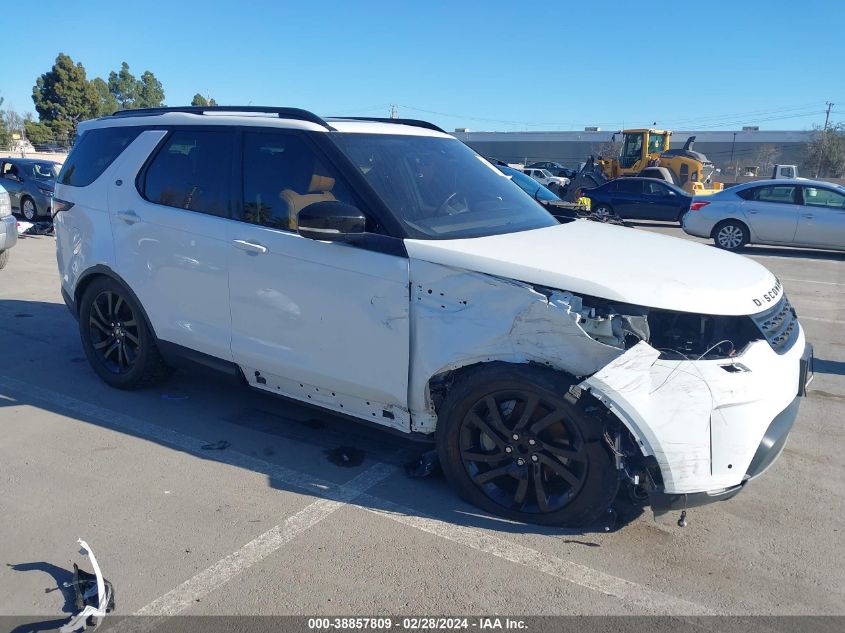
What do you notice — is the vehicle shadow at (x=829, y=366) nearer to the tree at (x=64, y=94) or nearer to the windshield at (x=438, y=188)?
the windshield at (x=438, y=188)

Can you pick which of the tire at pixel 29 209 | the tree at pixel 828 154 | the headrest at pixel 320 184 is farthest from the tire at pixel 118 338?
the tree at pixel 828 154

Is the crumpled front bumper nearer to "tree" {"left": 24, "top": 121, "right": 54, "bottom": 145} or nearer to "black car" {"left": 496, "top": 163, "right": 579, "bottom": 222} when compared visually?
"black car" {"left": 496, "top": 163, "right": 579, "bottom": 222}

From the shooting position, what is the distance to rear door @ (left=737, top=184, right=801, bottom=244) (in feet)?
45.1

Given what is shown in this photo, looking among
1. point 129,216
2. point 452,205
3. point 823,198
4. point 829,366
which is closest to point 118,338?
point 129,216

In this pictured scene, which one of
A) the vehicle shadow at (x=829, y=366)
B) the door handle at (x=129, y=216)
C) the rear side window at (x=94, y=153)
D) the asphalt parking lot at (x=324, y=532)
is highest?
the rear side window at (x=94, y=153)

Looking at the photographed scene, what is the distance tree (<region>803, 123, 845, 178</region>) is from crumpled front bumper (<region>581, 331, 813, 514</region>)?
211 ft

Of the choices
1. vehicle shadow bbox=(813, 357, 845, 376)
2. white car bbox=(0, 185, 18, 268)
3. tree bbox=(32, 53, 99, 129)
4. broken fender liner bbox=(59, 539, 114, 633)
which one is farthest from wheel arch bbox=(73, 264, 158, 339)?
tree bbox=(32, 53, 99, 129)

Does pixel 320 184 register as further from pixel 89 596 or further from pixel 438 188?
pixel 89 596

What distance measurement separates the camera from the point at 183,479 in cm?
385

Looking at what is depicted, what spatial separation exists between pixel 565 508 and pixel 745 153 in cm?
7592

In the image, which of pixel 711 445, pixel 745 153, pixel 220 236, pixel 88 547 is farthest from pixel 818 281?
pixel 745 153

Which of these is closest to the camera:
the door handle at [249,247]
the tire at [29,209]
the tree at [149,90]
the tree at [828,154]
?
the door handle at [249,247]

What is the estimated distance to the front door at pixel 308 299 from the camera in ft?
11.6

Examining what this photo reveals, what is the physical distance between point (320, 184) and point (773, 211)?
41.9 feet
